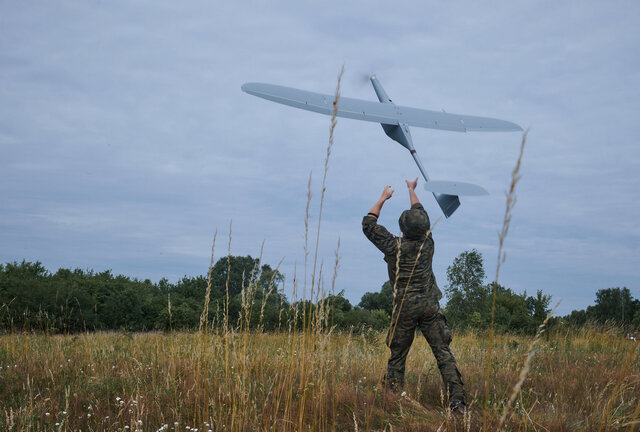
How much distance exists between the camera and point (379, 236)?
203 inches

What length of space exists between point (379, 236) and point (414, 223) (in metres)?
0.45

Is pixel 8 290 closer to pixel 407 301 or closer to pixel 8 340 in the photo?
pixel 8 340

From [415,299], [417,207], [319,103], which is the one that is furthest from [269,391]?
[319,103]

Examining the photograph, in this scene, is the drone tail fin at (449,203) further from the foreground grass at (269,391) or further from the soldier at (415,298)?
the foreground grass at (269,391)

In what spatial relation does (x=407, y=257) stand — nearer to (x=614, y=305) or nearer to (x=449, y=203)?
(x=449, y=203)

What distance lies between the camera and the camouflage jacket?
16.4 ft

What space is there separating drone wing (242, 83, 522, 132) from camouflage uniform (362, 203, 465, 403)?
6942 mm

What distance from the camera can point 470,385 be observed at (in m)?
6.05

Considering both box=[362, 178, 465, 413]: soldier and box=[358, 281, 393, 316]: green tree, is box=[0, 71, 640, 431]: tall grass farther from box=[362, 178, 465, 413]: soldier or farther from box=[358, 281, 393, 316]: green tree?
box=[358, 281, 393, 316]: green tree

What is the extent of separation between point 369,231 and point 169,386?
286 centimetres

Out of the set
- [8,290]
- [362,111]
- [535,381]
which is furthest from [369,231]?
[8,290]

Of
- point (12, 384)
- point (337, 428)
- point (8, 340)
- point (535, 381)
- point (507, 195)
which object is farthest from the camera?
point (8, 340)

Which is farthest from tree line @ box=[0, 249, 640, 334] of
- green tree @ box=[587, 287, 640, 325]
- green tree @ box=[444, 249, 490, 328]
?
green tree @ box=[587, 287, 640, 325]

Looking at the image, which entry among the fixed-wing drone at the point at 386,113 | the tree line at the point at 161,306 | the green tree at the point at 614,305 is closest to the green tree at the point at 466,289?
the tree line at the point at 161,306
